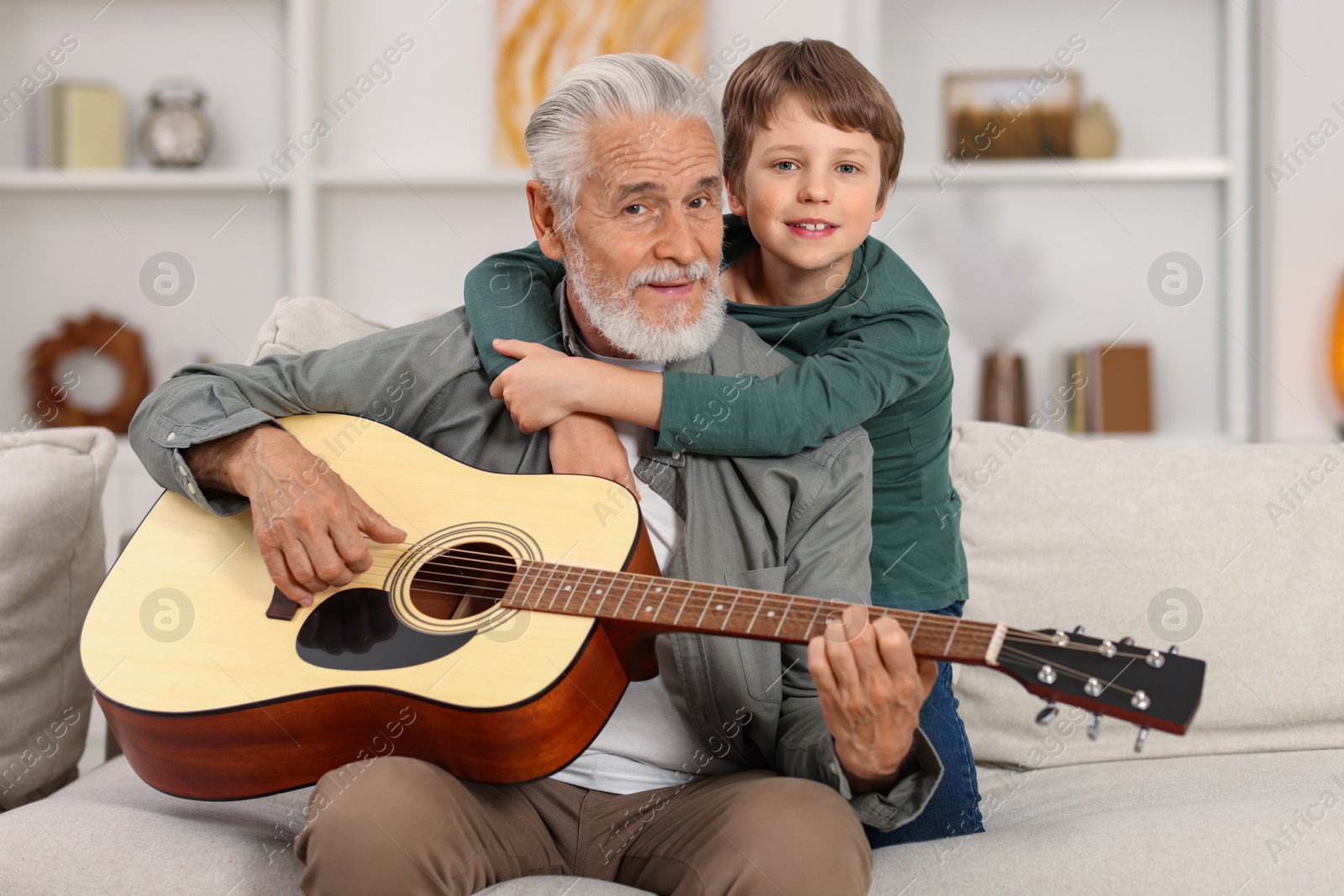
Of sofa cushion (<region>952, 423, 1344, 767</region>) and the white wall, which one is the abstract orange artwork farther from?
sofa cushion (<region>952, 423, 1344, 767</region>)

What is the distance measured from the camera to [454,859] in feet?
3.69

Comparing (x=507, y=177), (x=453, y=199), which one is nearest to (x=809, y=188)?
(x=507, y=177)

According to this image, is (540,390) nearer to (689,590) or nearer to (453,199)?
(689,590)

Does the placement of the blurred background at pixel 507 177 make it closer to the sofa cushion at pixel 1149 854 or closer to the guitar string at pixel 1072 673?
the sofa cushion at pixel 1149 854

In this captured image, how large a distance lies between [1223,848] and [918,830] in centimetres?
35

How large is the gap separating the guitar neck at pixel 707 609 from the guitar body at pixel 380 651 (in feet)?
0.07

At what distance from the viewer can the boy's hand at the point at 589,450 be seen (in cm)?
137

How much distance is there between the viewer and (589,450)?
1382 millimetres

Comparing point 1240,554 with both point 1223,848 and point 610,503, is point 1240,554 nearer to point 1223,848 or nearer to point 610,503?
point 1223,848

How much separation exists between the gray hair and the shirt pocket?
23.0 inches

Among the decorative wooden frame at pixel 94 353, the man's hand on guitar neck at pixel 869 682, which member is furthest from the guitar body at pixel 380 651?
the decorative wooden frame at pixel 94 353

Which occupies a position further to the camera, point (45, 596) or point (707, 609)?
point (45, 596)

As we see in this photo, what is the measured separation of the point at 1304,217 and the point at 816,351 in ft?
7.46

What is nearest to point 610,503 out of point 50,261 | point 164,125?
point 164,125
